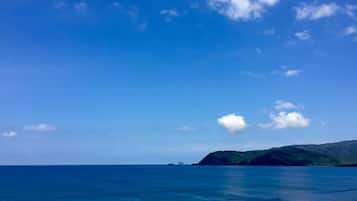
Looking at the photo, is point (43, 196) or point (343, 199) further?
point (43, 196)

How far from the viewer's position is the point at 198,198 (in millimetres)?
94000

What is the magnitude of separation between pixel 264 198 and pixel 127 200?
31.5m

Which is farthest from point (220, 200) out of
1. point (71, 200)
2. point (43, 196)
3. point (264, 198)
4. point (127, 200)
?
point (43, 196)

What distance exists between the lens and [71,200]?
297ft

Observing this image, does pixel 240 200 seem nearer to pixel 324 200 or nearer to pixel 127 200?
pixel 324 200

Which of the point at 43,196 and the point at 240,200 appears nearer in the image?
the point at 240,200

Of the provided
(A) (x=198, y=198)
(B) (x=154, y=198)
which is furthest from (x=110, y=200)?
(A) (x=198, y=198)

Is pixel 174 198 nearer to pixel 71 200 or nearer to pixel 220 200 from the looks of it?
pixel 220 200

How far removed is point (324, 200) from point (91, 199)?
53.2 metres

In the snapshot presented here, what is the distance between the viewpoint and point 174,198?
94.7 meters

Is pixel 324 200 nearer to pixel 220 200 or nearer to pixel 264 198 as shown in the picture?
pixel 264 198

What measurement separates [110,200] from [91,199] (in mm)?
5439

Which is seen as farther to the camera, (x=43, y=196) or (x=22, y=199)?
(x=43, y=196)

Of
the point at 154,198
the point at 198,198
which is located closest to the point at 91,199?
the point at 154,198
